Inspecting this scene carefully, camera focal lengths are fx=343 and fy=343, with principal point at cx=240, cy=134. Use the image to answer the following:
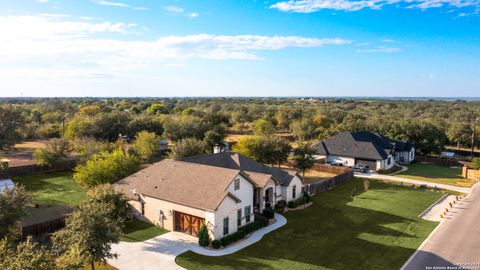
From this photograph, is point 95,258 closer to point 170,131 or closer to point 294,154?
point 294,154

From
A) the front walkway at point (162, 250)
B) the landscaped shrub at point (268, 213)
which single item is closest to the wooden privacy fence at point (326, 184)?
the landscaped shrub at point (268, 213)

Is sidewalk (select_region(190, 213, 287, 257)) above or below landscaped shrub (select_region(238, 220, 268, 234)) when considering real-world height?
below

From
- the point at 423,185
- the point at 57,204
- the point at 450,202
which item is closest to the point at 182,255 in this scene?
the point at 57,204

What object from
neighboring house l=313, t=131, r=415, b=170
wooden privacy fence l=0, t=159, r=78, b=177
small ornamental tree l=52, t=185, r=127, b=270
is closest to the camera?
small ornamental tree l=52, t=185, r=127, b=270

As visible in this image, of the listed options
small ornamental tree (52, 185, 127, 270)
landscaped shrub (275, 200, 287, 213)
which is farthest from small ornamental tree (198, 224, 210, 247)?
landscaped shrub (275, 200, 287, 213)

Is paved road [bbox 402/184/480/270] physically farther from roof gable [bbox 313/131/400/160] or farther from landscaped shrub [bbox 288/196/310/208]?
roof gable [bbox 313/131/400/160]

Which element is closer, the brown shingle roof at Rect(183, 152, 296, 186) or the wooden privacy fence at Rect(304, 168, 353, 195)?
the brown shingle roof at Rect(183, 152, 296, 186)

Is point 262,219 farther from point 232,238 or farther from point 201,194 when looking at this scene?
point 201,194
